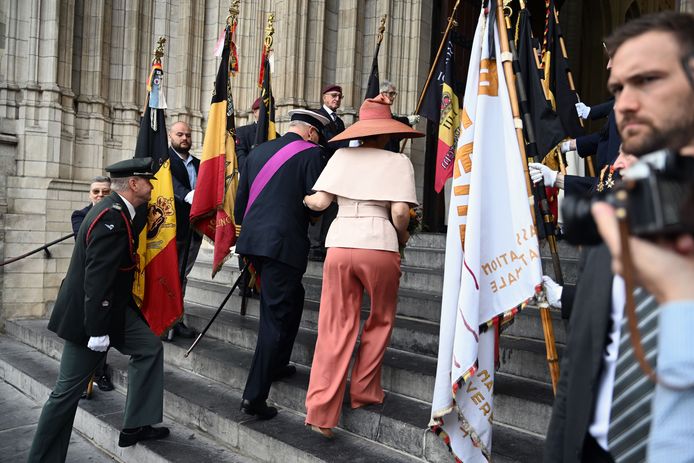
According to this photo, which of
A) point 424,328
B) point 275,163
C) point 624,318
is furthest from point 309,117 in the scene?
point 624,318

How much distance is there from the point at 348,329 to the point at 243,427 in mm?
1060

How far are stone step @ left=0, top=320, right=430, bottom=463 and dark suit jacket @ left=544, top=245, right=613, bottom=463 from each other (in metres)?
1.89

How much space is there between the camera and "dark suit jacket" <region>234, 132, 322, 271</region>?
3998mm

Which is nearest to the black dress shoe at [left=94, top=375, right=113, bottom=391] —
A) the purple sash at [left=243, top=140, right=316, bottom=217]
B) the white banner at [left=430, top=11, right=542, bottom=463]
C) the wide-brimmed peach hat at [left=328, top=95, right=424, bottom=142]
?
the purple sash at [left=243, top=140, right=316, bottom=217]

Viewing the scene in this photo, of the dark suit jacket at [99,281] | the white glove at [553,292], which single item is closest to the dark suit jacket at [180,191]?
the dark suit jacket at [99,281]

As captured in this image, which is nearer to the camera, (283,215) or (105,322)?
(105,322)

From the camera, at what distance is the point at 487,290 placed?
2.97 metres

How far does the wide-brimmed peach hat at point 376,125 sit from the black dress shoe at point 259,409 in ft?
6.27

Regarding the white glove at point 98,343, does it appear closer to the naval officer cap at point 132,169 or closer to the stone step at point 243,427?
the stone step at point 243,427

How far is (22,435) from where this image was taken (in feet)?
15.4

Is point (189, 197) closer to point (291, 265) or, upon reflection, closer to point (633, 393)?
point (291, 265)

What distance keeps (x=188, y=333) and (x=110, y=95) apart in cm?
568

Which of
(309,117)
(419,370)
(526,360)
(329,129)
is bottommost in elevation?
(419,370)

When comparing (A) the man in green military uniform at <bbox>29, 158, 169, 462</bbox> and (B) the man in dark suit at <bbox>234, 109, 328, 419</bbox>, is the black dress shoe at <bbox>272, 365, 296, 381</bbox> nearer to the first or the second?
(B) the man in dark suit at <bbox>234, 109, 328, 419</bbox>
